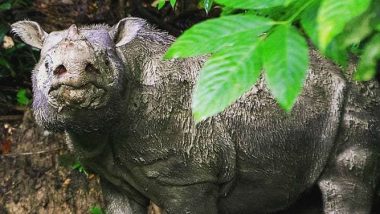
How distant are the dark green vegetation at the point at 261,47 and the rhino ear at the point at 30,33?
160 cm

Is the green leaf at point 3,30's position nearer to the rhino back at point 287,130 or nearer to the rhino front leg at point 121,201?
the rhino front leg at point 121,201

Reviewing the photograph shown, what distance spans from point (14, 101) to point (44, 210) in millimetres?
1098

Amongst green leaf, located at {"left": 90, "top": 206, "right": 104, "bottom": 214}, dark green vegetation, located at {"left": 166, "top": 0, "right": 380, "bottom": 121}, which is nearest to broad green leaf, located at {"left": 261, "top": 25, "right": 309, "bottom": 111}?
dark green vegetation, located at {"left": 166, "top": 0, "right": 380, "bottom": 121}

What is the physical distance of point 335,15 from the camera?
3.79 ft

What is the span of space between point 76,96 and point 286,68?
1.30 meters

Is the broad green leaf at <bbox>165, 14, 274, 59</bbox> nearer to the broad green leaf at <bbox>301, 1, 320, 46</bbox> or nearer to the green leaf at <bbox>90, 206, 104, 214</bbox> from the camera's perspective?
the broad green leaf at <bbox>301, 1, 320, 46</bbox>

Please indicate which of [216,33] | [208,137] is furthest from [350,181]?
[216,33]

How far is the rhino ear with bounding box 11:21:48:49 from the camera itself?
→ 111 inches

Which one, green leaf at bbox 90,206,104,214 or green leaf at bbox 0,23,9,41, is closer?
green leaf at bbox 90,206,104,214

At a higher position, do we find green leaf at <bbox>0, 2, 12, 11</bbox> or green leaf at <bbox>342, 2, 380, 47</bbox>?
green leaf at <bbox>342, 2, 380, 47</bbox>

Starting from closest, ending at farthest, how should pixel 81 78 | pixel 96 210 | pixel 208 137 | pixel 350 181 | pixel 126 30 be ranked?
pixel 81 78 → pixel 126 30 → pixel 208 137 → pixel 350 181 → pixel 96 210

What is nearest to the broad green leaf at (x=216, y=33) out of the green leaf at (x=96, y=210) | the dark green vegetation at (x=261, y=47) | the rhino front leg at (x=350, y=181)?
the dark green vegetation at (x=261, y=47)

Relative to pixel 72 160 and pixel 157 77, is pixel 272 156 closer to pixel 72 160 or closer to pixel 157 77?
pixel 157 77

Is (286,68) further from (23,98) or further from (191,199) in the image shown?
(23,98)
